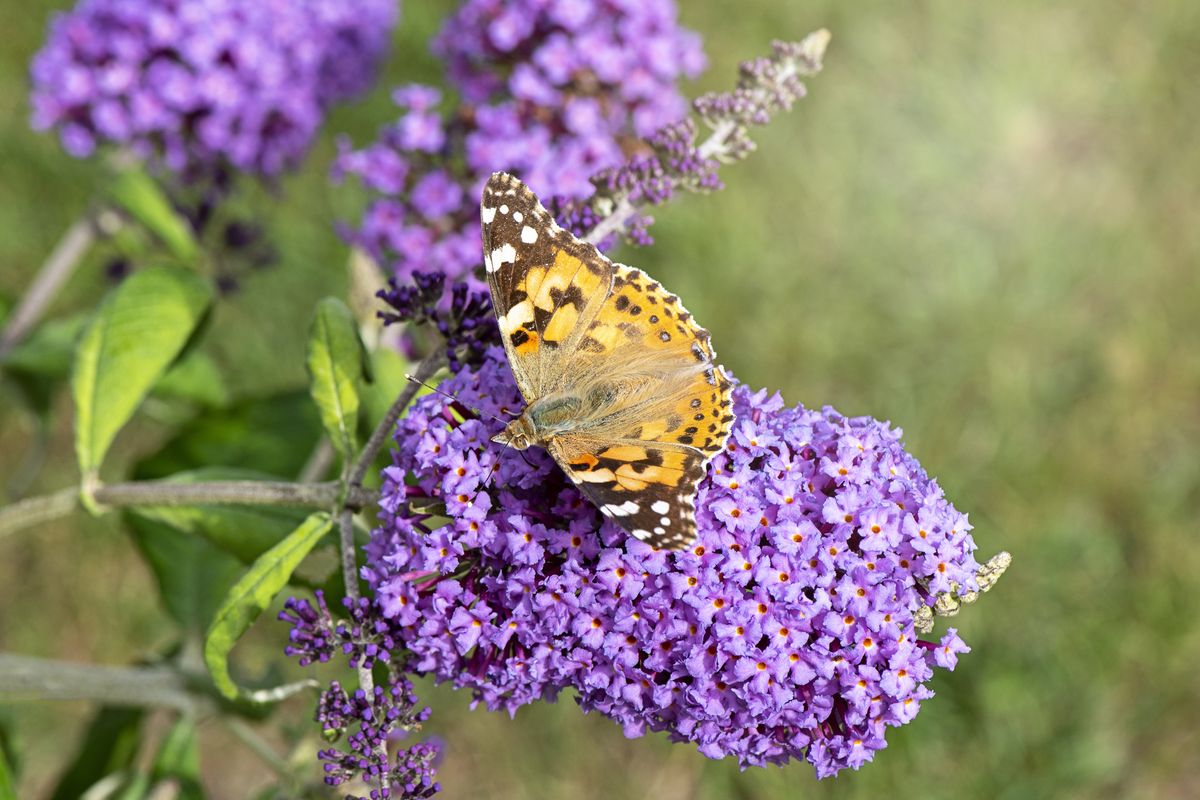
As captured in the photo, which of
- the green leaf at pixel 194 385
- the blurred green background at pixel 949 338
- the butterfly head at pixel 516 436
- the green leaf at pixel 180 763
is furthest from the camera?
the blurred green background at pixel 949 338

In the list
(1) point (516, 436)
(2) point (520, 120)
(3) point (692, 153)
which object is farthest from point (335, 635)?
(2) point (520, 120)

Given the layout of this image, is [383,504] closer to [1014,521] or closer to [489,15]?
[489,15]

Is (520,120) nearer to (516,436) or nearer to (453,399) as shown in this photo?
(453,399)

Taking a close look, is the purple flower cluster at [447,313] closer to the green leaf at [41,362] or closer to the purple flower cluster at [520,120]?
the purple flower cluster at [520,120]

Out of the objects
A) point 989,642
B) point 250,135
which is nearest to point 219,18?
point 250,135

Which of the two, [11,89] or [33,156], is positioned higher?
[11,89]

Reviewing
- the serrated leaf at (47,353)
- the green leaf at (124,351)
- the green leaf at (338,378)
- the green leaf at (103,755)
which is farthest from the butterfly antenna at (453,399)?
the green leaf at (103,755)

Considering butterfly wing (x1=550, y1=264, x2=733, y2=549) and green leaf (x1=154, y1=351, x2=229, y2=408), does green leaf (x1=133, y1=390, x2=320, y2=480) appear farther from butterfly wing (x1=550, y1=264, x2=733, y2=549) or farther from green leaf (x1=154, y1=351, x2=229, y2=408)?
butterfly wing (x1=550, y1=264, x2=733, y2=549)
